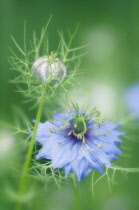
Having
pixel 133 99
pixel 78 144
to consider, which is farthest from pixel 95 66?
pixel 78 144

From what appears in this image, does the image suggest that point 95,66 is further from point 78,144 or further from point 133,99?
point 78,144

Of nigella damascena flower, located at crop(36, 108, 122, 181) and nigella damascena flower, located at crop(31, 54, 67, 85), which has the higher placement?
nigella damascena flower, located at crop(31, 54, 67, 85)

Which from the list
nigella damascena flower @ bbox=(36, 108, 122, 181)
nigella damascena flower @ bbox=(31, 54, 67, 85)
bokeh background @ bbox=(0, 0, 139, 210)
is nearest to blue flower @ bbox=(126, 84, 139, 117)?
bokeh background @ bbox=(0, 0, 139, 210)

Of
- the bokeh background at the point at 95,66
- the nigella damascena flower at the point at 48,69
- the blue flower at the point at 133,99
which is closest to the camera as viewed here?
the nigella damascena flower at the point at 48,69

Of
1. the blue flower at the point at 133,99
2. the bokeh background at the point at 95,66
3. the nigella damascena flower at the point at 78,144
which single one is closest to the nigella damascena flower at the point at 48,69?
the nigella damascena flower at the point at 78,144

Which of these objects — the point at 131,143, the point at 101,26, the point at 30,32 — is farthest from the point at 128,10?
the point at 131,143

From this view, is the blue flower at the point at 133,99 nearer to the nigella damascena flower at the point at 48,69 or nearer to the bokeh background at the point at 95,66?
the bokeh background at the point at 95,66

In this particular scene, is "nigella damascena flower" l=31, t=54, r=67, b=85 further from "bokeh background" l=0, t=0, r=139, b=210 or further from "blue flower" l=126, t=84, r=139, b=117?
"blue flower" l=126, t=84, r=139, b=117
